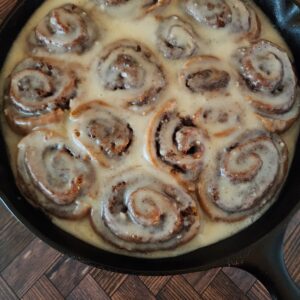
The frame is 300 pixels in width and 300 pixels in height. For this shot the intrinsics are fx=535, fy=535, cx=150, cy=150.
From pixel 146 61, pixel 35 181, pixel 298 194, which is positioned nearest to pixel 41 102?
pixel 35 181

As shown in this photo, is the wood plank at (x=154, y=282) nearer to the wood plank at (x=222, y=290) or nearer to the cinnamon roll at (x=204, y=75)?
the wood plank at (x=222, y=290)

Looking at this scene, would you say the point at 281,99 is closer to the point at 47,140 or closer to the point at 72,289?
the point at 47,140

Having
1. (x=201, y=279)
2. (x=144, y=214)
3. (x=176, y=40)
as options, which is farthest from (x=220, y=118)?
(x=201, y=279)

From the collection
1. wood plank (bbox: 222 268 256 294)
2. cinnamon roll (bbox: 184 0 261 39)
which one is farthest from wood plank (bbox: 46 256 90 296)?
cinnamon roll (bbox: 184 0 261 39)

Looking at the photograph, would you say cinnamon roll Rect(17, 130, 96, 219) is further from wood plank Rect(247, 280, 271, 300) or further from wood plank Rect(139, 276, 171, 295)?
wood plank Rect(247, 280, 271, 300)

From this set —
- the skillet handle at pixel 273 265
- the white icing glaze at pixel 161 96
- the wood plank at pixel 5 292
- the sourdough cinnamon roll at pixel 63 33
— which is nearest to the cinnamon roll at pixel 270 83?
the white icing glaze at pixel 161 96

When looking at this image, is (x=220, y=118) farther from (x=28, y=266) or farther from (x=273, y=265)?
(x=28, y=266)
